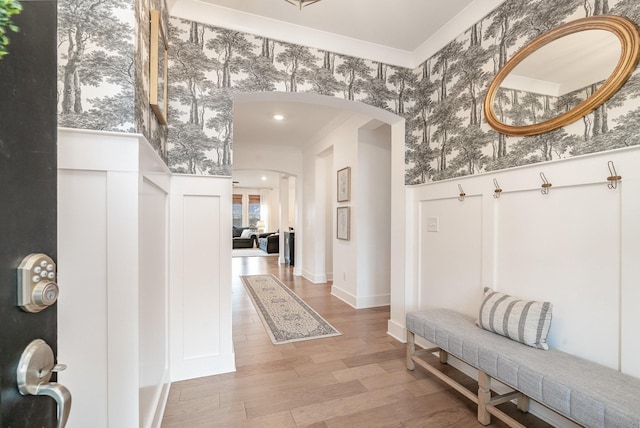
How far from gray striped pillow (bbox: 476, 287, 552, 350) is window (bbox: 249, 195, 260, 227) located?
12.9 meters

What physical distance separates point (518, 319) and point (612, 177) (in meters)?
0.90

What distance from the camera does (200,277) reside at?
84.9 inches

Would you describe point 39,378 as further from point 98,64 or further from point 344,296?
point 344,296

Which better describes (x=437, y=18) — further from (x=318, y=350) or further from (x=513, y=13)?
(x=318, y=350)

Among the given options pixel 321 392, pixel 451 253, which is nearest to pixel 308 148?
pixel 451 253

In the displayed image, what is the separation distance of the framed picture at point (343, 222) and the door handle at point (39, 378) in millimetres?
3997

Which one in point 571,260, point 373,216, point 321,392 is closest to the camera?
point 571,260

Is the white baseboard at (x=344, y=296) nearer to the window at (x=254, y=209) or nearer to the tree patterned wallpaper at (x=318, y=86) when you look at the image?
the tree patterned wallpaper at (x=318, y=86)

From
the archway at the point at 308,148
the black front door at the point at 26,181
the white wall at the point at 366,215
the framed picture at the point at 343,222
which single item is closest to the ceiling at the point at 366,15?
the archway at the point at 308,148

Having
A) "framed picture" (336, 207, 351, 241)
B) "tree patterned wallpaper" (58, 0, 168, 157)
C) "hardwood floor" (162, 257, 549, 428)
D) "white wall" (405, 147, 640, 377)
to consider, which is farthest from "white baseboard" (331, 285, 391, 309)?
"tree patterned wallpaper" (58, 0, 168, 157)

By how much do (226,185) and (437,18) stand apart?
2240 millimetres

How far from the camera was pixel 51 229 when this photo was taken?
58 centimetres

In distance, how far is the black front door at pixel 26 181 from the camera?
449 millimetres

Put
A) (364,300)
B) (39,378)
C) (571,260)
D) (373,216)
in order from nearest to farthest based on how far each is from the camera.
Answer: (39,378) → (571,260) → (364,300) → (373,216)
